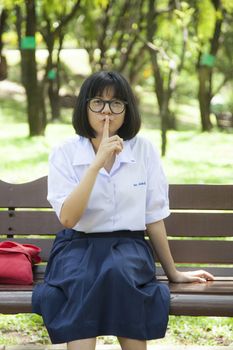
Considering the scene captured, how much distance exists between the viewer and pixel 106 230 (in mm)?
3566

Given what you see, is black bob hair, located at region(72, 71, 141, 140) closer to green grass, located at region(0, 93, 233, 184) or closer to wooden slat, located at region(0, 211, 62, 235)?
wooden slat, located at region(0, 211, 62, 235)

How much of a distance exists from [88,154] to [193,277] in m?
0.79

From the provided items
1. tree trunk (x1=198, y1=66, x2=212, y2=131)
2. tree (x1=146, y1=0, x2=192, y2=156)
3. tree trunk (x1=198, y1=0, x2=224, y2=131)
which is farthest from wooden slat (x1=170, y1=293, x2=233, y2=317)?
tree trunk (x1=198, y1=66, x2=212, y2=131)

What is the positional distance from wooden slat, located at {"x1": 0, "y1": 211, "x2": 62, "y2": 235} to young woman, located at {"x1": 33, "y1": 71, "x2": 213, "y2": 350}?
0.64m

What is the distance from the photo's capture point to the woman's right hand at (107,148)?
11.2 feet

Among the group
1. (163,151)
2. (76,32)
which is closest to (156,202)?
(163,151)

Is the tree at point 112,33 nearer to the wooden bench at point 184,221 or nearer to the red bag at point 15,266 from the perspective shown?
the wooden bench at point 184,221

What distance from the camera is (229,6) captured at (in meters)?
15.0

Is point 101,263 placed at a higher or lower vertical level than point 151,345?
higher

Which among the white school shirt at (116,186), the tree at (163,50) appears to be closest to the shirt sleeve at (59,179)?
the white school shirt at (116,186)

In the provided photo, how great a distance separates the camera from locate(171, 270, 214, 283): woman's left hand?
12.4 ft

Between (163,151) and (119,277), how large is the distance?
9005 mm

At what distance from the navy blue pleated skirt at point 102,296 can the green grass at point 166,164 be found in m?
1.10

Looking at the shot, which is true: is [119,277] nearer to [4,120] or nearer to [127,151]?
[127,151]
